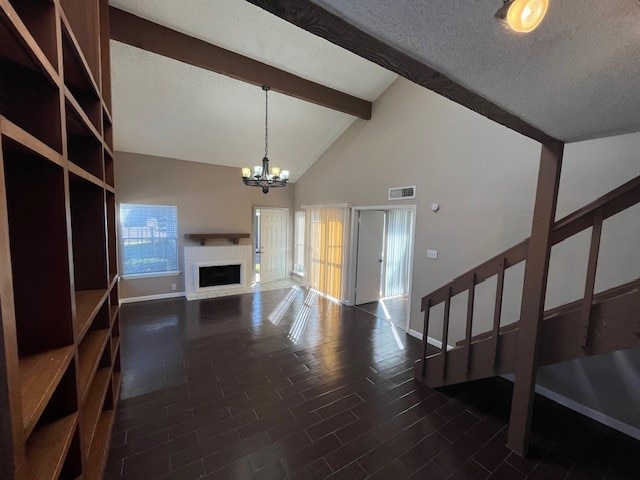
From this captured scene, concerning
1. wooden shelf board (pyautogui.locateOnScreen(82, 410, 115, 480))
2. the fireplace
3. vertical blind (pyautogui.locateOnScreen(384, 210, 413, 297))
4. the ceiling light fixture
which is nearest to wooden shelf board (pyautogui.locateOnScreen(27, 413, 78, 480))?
wooden shelf board (pyautogui.locateOnScreen(82, 410, 115, 480))

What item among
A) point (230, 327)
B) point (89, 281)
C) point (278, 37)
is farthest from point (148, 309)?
point (278, 37)

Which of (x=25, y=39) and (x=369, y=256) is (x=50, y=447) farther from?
(x=369, y=256)

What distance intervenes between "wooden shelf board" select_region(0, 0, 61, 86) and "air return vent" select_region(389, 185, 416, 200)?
12.6ft

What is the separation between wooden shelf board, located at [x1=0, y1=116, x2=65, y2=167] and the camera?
2.13ft

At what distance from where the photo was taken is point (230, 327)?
163 inches

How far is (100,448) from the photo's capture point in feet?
5.94

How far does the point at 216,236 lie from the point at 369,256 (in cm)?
342

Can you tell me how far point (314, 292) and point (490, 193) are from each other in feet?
13.8

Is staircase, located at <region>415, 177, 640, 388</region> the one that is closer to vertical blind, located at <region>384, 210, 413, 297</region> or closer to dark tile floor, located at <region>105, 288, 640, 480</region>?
dark tile floor, located at <region>105, 288, 640, 480</region>

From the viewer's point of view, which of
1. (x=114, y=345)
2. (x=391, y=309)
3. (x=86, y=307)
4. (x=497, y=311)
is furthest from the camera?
(x=391, y=309)

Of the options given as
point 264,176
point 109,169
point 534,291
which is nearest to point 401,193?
point 264,176

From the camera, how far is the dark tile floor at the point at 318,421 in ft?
6.12

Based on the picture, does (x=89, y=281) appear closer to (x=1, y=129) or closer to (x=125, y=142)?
(x=1, y=129)

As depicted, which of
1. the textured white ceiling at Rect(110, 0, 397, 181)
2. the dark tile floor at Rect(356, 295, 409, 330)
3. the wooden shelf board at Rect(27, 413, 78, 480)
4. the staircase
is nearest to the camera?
the wooden shelf board at Rect(27, 413, 78, 480)
